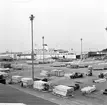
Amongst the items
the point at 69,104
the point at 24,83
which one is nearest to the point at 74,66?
the point at 24,83

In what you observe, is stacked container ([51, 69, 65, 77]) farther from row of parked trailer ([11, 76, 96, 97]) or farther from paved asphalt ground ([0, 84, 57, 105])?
paved asphalt ground ([0, 84, 57, 105])

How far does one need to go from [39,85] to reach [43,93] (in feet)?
5.86

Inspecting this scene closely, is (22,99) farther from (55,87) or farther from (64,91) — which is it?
(55,87)

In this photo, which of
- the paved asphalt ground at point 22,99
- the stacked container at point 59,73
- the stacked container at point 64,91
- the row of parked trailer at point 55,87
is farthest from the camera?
the stacked container at point 59,73

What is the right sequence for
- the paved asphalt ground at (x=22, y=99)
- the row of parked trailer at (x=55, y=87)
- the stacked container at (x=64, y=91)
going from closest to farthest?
the paved asphalt ground at (x=22, y=99)
the stacked container at (x=64, y=91)
the row of parked trailer at (x=55, y=87)

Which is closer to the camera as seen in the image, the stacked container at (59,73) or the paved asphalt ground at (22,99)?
the paved asphalt ground at (22,99)

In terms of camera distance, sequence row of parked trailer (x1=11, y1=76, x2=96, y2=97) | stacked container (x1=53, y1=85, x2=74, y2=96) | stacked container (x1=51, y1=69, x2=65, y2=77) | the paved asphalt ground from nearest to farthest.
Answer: the paved asphalt ground, stacked container (x1=53, y1=85, x2=74, y2=96), row of parked trailer (x1=11, y1=76, x2=96, y2=97), stacked container (x1=51, y1=69, x2=65, y2=77)

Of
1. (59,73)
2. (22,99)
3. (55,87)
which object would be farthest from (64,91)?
(59,73)

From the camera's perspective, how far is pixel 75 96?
20391 mm

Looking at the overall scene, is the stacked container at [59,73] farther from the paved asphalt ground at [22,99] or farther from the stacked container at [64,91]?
the paved asphalt ground at [22,99]

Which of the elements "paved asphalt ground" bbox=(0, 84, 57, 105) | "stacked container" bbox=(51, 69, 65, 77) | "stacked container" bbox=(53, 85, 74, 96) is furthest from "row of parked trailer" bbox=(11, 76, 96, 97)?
"stacked container" bbox=(51, 69, 65, 77)

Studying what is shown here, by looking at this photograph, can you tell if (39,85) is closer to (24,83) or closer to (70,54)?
(24,83)

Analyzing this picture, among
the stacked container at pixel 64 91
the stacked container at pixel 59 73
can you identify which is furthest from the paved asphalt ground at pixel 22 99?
the stacked container at pixel 59 73

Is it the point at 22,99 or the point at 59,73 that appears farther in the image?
the point at 59,73
